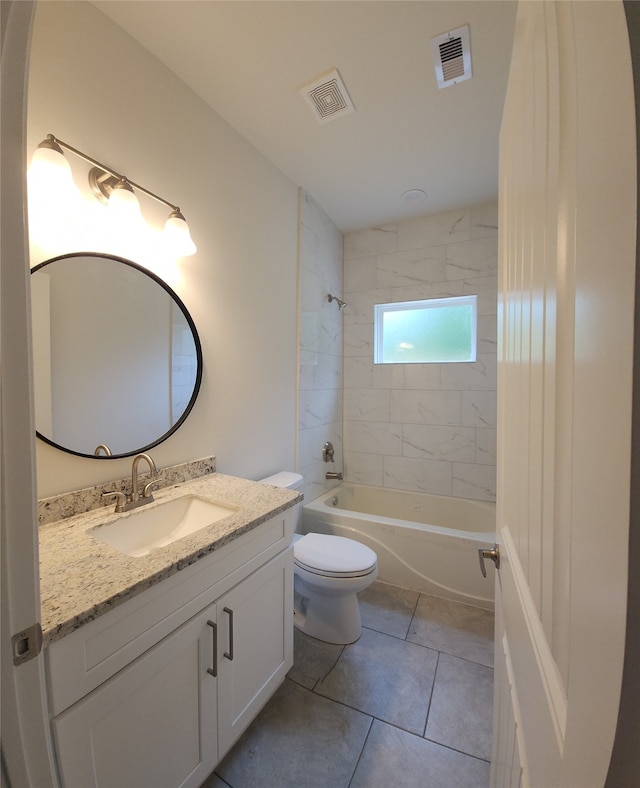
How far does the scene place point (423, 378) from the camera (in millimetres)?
2746

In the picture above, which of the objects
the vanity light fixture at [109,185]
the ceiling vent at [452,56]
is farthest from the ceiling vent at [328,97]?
the vanity light fixture at [109,185]

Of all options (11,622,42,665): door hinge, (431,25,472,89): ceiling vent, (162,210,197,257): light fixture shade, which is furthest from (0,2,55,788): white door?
(431,25,472,89): ceiling vent

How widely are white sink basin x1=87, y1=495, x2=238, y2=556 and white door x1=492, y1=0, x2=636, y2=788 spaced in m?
1.02

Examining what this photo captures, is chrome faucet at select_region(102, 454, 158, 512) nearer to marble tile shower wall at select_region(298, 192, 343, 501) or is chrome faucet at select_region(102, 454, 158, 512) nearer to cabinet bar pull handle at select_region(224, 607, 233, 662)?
cabinet bar pull handle at select_region(224, 607, 233, 662)

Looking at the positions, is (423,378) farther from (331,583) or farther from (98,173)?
(98,173)

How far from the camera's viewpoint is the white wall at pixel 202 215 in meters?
1.08

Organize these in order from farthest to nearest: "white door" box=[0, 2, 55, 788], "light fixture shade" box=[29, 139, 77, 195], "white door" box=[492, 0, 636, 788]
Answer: "light fixture shade" box=[29, 139, 77, 195], "white door" box=[0, 2, 55, 788], "white door" box=[492, 0, 636, 788]

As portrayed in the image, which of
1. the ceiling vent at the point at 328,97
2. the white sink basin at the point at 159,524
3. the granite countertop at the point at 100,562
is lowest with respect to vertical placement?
the white sink basin at the point at 159,524

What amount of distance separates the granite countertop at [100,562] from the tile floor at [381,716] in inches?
35.0

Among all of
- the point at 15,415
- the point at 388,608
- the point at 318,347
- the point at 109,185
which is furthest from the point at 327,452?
the point at 15,415

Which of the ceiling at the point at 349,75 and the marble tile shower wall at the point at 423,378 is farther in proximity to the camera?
the marble tile shower wall at the point at 423,378

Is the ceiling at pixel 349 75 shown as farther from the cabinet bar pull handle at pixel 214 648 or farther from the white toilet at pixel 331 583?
the white toilet at pixel 331 583

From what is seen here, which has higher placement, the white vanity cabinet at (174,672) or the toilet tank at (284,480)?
the toilet tank at (284,480)

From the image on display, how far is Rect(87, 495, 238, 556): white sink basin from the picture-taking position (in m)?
1.09
